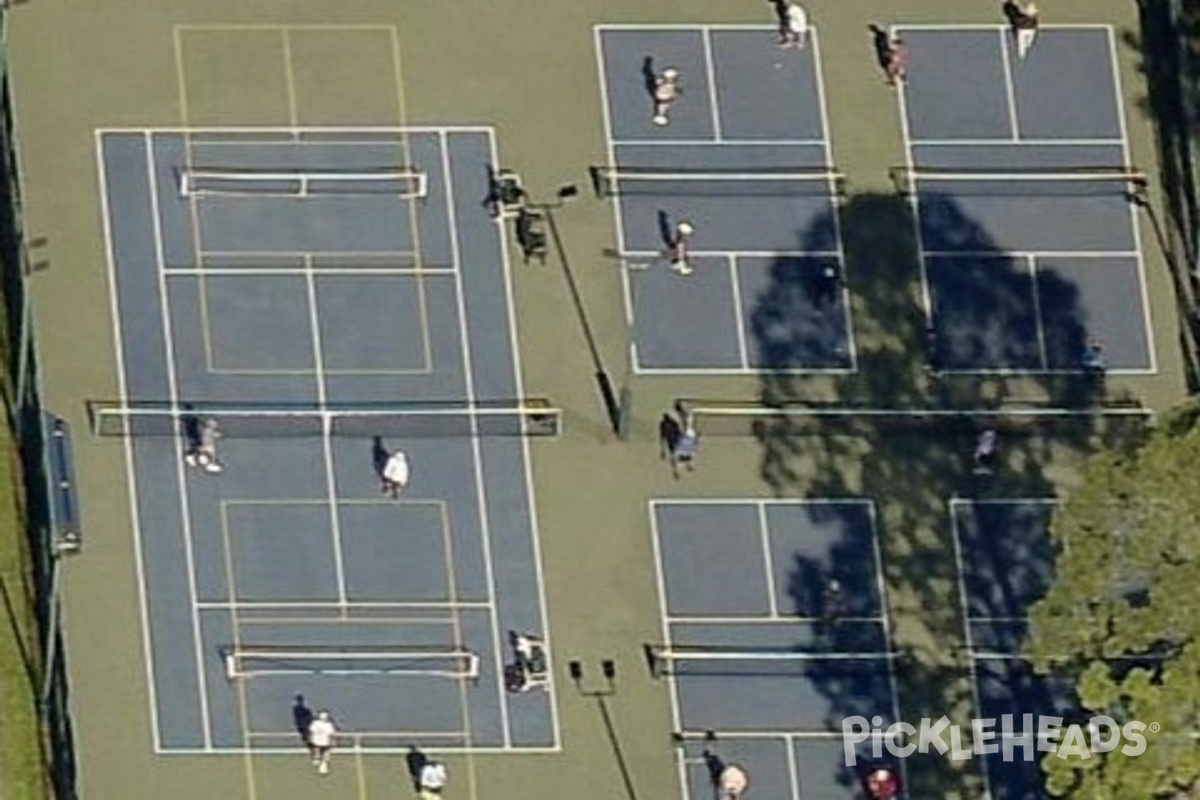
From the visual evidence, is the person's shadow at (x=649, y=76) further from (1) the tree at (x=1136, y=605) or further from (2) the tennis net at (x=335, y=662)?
(1) the tree at (x=1136, y=605)

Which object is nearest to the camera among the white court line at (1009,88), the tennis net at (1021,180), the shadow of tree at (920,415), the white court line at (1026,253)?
the shadow of tree at (920,415)

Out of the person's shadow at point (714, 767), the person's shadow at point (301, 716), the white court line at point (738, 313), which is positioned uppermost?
the white court line at point (738, 313)

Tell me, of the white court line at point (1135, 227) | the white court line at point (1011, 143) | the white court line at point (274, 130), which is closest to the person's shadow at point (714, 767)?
the white court line at point (1135, 227)

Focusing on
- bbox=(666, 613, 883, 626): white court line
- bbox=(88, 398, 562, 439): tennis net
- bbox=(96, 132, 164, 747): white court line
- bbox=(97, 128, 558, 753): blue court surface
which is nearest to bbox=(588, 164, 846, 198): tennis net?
bbox=(97, 128, 558, 753): blue court surface

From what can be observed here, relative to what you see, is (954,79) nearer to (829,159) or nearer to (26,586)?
(829,159)

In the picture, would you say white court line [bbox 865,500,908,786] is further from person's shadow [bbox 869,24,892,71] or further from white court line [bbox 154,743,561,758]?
person's shadow [bbox 869,24,892,71]

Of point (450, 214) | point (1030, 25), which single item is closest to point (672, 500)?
point (450, 214)
